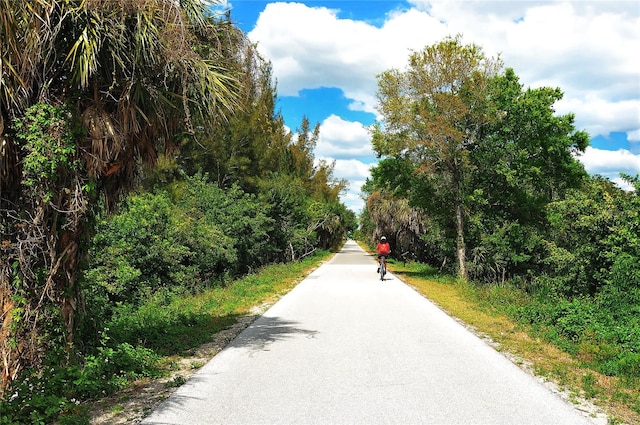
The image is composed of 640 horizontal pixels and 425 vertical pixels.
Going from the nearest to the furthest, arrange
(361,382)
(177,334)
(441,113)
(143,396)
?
(143,396)
(361,382)
(177,334)
(441,113)

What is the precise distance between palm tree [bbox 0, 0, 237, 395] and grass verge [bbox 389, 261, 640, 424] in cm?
Result: 562

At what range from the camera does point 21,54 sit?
513 centimetres

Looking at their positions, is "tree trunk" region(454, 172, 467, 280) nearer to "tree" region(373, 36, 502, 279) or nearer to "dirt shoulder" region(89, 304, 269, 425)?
"tree" region(373, 36, 502, 279)

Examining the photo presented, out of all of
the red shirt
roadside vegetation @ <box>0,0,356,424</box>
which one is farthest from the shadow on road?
the red shirt

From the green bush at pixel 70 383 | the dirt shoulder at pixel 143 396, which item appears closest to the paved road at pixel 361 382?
the dirt shoulder at pixel 143 396

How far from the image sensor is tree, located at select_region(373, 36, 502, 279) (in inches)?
813

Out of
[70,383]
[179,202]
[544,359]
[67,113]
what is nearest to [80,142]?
[67,113]

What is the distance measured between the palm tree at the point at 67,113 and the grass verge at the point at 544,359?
562cm

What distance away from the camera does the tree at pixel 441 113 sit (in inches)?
813

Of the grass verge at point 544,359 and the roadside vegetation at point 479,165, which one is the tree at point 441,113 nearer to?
the roadside vegetation at point 479,165

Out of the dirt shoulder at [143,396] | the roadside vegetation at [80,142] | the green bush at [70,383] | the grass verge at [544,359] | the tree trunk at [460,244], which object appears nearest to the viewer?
the green bush at [70,383]

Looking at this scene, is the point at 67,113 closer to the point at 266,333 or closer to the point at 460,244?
the point at 266,333

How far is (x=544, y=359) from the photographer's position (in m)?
7.31

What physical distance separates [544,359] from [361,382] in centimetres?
322
